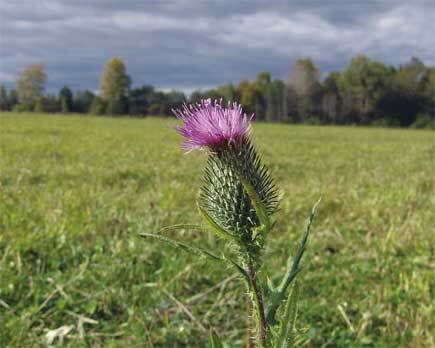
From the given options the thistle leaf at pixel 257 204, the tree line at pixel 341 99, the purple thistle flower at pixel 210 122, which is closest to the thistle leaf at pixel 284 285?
the thistle leaf at pixel 257 204

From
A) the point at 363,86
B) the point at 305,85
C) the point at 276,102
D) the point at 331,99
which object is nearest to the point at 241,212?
the point at 276,102

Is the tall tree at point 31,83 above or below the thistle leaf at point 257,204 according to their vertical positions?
above

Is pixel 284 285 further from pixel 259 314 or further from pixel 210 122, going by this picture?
pixel 210 122

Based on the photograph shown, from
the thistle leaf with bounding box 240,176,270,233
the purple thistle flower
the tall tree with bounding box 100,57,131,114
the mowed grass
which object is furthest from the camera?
the tall tree with bounding box 100,57,131,114

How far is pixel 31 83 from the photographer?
323 ft

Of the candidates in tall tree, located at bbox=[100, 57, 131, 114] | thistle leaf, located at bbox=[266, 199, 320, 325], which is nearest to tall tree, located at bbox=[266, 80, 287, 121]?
tall tree, located at bbox=[100, 57, 131, 114]

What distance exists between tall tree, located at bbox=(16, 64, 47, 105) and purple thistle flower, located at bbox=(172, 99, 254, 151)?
97.2 meters

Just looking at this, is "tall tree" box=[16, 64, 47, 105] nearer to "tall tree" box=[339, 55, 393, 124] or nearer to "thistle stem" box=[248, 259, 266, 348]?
"tall tree" box=[339, 55, 393, 124]

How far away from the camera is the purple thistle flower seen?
115 centimetres

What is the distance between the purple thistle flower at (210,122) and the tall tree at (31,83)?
97.2 m

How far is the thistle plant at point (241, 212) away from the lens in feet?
3.37

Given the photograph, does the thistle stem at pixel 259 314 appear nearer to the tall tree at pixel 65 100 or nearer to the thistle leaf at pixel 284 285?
the thistle leaf at pixel 284 285

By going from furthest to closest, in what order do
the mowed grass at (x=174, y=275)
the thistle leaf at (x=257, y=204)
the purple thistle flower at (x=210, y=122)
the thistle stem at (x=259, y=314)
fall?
the mowed grass at (x=174, y=275) → the purple thistle flower at (x=210, y=122) → the thistle stem at (x=259, y=314) → the thistle leaf at (x=257, y=204)

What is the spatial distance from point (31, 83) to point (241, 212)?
106163 mm
